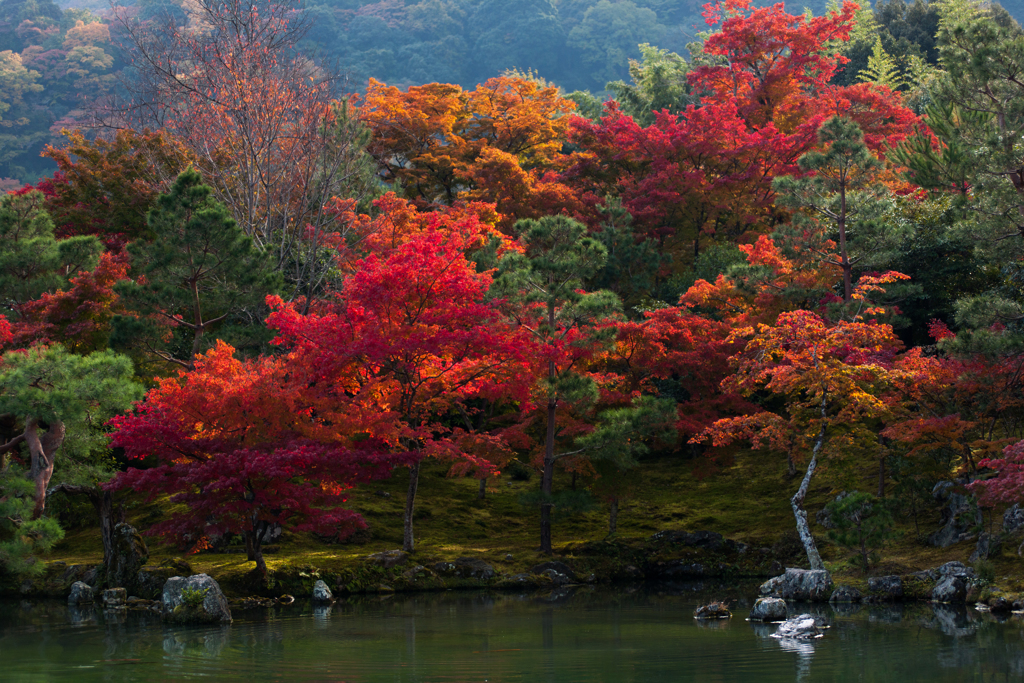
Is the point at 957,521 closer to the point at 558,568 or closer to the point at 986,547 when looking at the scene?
the point at 986,547

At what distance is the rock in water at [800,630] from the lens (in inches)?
412

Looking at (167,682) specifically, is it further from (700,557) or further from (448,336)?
(700,557)

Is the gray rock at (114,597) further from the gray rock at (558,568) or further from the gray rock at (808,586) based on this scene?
the gray rock at (808,586)

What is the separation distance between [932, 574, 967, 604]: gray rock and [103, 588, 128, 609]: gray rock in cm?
1355

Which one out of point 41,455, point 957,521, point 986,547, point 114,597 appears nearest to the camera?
point 986,547

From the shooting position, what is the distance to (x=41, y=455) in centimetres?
1460

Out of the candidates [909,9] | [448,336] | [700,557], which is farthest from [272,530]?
[909,9]

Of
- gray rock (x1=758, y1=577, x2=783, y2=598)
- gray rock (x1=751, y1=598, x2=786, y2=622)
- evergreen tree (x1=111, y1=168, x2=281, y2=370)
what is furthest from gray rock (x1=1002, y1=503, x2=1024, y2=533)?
evergreen tree (x1=111, y1=168, x2=281, y2=370)

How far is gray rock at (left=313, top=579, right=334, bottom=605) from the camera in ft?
50.7

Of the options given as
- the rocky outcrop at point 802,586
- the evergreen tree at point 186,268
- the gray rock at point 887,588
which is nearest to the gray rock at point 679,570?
the rocky outcrop at point 802,586

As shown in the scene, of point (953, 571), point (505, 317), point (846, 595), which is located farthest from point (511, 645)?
point (505, 317)

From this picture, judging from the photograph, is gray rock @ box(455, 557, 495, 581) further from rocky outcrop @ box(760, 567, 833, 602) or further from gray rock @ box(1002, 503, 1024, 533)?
gray rock @ box(1002, 503, 1024, 533)

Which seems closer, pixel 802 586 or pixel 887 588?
pixel 887 588

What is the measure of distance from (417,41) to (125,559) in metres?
79.6
